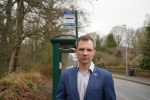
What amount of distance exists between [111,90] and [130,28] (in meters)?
40.7

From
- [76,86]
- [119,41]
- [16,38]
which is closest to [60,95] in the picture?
[76,86]

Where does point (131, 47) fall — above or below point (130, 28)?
below

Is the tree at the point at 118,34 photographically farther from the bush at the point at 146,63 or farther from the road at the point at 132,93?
the road at the point at 132,93

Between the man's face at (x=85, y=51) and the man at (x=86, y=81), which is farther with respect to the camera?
the man's face at (x=85, y=51)

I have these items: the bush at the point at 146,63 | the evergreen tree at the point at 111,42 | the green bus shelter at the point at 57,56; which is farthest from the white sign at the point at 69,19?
the evergreen tree at the point at 111,42

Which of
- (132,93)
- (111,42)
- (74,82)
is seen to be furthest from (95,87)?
(111,42)

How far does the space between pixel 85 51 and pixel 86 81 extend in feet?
1.26

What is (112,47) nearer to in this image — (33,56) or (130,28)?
(130,28)

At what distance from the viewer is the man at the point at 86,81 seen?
1.74 metres

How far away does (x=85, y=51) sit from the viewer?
6.09 ft

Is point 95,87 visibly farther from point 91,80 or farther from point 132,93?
point 132,93

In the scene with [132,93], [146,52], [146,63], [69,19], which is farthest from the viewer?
[146,63]

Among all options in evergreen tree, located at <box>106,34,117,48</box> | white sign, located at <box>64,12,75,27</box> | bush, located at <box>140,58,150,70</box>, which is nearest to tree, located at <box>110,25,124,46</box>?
evergreen tree, located at <box>106,34,117,48</box>

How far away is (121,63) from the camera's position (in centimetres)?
3111
